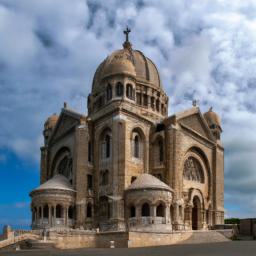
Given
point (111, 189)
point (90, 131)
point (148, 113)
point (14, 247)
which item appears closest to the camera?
point (14, 247)

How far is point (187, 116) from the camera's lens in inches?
2087

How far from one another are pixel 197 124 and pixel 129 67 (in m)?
9.42

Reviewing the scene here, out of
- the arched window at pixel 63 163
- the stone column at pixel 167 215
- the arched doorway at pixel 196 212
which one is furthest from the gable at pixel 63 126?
the arched doorway at pixel 196 212

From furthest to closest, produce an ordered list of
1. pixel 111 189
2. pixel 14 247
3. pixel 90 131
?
1. pixel 90 131
2. pixel 111 189
3. pixel 14 247

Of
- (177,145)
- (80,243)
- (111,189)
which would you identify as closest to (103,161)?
(111,189)

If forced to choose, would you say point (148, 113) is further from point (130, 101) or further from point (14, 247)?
point (14, 247)

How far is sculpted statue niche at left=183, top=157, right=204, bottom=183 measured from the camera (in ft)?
172

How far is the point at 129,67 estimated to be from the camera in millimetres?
53844

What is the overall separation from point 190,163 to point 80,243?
18.0m

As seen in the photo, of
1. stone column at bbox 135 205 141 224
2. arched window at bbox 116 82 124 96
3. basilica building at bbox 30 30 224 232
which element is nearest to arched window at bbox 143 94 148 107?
basilica building at bbox 30 30 224 232

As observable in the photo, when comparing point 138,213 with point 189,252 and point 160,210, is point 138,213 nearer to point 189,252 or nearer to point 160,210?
point 160,210

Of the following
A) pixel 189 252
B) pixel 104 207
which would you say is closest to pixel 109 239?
pixel 104 207

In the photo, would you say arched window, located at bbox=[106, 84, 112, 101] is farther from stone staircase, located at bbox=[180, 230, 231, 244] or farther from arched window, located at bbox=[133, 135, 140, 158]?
stone staircase, located at bbox=[180, 230, 231, 244]

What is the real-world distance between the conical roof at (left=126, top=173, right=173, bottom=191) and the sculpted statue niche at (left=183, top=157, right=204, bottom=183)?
610 centimetres
